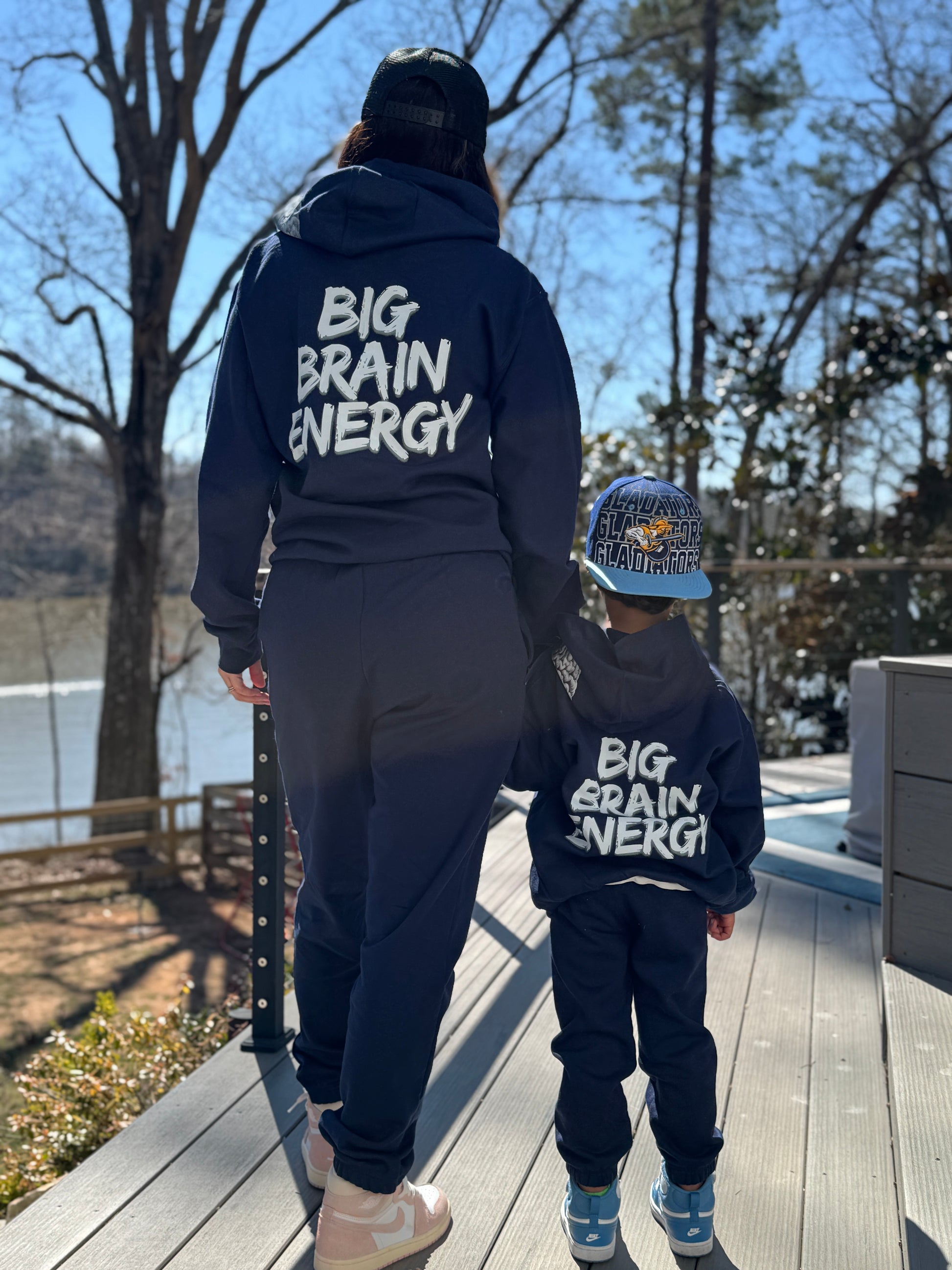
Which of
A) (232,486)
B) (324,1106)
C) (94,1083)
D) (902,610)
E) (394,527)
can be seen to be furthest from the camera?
(902,610)

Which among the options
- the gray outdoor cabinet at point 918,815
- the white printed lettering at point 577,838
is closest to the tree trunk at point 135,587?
the gray outdoor cabinet at point 918,815

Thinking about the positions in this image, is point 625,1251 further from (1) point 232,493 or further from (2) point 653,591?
(1) point 232,493

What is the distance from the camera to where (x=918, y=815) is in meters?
2.04

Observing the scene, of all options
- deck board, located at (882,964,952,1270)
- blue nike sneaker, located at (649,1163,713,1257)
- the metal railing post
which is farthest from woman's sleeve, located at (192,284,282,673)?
the metal railing post

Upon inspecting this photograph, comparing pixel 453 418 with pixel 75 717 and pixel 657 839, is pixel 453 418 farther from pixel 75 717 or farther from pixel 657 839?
pixel 75 717

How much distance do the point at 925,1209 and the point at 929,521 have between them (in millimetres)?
6087

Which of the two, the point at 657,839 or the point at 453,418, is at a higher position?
the point at 453,418

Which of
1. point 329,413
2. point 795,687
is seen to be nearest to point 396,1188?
point 329,413

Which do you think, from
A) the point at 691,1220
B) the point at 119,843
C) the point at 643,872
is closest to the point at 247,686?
the point at 643,872

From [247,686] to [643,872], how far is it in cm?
65

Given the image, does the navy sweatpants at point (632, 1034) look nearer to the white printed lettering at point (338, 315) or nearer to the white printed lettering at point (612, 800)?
the white printed lettering at point (612, 800)

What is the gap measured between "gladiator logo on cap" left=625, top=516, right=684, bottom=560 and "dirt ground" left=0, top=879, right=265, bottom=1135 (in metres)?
5.50

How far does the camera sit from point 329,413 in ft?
4.20

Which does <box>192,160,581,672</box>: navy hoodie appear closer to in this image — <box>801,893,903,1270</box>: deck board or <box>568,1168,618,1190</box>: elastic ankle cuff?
<box>568,1168,618,1190</box>: elastic ankle cuff
